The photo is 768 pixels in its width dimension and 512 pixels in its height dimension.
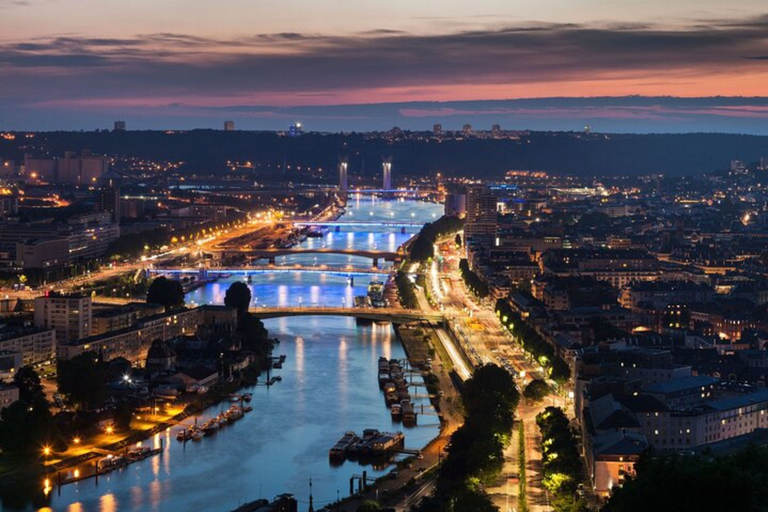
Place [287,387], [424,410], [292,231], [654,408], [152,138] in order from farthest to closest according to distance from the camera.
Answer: [152,138], [292,231], [287,387], [424,410], [654,408]

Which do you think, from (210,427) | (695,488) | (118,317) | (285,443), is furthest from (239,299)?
(695,488)

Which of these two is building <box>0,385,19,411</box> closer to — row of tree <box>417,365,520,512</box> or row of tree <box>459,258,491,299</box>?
row of tree <box>417,365,520,512</box>

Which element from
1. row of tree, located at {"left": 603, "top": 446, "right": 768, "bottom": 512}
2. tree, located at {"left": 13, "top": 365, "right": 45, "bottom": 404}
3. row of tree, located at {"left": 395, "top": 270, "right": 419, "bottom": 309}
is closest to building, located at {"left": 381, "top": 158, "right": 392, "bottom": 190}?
row of tree, located at {"left": 395, "top": 270, "right": 419, "bottom": 309}

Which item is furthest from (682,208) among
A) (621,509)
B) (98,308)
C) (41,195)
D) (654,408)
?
(621,509)

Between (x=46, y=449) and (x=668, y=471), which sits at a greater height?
(x=668, y=471)

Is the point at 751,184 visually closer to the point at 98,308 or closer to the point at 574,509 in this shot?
the point at 98,308
